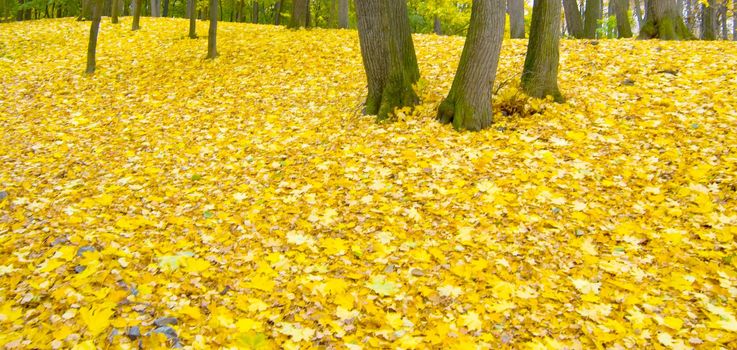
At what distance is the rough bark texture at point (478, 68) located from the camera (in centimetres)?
569

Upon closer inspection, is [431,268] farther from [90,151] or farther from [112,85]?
[112,85]

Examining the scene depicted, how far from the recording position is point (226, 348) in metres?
2.86

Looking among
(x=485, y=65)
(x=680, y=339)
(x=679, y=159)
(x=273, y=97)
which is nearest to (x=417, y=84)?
(x=485, y=65)

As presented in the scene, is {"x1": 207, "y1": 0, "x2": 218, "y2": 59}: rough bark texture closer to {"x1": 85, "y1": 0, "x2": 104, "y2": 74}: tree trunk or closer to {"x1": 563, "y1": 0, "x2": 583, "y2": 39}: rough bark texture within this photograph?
{"x1": 85, "y1": 0, "x2": 104, "y2": 74}: tree trunk

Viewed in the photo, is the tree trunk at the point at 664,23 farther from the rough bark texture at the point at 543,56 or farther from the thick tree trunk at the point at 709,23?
the rough bark texture at the point at 543,56

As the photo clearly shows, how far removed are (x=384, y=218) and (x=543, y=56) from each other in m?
3.65

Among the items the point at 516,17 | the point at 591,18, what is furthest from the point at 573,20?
the point at 516,17

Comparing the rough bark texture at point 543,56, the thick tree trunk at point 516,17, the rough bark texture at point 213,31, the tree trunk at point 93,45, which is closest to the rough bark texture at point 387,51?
the rough bark texture at point 543,56

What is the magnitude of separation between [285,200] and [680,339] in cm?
349

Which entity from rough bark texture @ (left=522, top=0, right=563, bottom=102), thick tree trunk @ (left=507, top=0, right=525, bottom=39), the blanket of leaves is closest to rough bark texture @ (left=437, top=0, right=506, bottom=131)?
the blanket of leaves

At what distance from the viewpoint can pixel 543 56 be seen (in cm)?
633

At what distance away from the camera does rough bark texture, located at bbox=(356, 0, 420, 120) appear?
21.1 feet

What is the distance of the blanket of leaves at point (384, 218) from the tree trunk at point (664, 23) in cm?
139

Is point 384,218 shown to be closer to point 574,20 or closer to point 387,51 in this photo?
point 387,51
